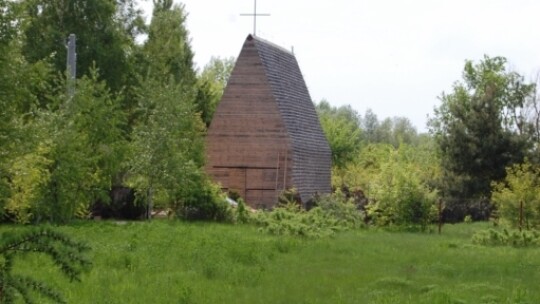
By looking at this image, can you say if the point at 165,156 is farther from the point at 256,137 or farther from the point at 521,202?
the point at 521,202

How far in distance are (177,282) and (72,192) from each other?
12597 millimetres

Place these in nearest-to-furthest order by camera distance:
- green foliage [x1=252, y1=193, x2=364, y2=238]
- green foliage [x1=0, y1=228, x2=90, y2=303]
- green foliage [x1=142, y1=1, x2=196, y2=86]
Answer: green foliage [x1=0, y1=228, x2=90, y2=303] < green foliage [x1=252, y1=193, x2=364, y2=238] < green foliage [x1=142, y1=1, x2=196, y2=86]

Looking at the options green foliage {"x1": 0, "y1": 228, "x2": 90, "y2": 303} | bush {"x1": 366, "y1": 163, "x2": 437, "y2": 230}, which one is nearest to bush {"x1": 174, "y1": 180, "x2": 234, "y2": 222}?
bush {"x1": 366, "y1": 163, "x2": 437, "y2": 230}

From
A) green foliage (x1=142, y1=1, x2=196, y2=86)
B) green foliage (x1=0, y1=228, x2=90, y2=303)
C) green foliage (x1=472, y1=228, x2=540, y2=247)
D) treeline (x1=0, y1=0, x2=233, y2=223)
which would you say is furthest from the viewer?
green foliage (x1=142, y1=1, x2=196, y2=86)

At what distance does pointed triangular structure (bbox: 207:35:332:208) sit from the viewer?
40.2 m

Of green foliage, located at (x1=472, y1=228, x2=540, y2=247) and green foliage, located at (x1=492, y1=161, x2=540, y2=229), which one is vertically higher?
green foliage, located at (x1=492, y1=161, x2=540, y2=229)

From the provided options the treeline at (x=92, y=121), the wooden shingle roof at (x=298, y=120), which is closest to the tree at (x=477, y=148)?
the wooden shingle roof at (x=298, y=120)

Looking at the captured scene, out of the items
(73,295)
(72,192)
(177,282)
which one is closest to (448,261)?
(177,282)

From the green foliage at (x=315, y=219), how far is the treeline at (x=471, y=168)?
0.95 metres

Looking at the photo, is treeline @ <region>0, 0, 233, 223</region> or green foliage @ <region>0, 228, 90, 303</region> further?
treeline @ <region>0, 0, 233, 223</region>

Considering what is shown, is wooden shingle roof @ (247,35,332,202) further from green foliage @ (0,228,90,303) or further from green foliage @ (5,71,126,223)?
green foliage @ (0,228,90,303)

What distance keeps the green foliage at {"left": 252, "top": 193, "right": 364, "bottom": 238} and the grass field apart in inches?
121

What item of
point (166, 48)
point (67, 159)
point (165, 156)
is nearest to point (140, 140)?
point (165, 156)

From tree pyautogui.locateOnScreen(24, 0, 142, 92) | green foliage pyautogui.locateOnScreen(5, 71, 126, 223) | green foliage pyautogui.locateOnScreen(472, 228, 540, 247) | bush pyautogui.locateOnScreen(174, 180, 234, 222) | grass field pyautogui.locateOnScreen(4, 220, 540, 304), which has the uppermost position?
tree pyautogui.locateOnScreen(24, 0, 142, 92)
